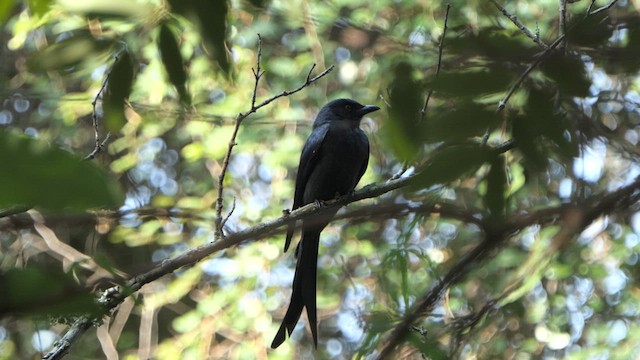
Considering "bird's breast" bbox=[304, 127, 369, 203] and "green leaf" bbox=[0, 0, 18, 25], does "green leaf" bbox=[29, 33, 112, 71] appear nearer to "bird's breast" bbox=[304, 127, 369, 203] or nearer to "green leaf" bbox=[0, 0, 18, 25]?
"green leaf" bbox=[0, 0, 18, 25]

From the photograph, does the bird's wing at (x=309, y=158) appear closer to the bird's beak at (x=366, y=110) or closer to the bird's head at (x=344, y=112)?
the bird's head at (x=344, y=112)

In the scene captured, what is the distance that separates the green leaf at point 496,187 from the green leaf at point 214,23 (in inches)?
16.3

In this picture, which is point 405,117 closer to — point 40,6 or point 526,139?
point 526,139

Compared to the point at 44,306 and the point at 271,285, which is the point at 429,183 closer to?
the point at 44,306

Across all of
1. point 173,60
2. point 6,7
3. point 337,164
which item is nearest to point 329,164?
point 337,164

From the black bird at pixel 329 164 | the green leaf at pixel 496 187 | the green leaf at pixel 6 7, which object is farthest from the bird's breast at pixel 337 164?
the green leaf at pixel 6 7

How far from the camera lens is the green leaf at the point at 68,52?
100 cm

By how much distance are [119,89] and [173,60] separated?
0.10 metres

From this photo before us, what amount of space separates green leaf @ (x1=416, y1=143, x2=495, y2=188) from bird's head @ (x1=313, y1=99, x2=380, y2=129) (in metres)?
3.81

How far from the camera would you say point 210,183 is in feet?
25.1

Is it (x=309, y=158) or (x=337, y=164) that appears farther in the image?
(x=309, y=158)

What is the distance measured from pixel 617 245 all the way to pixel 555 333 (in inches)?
33.9

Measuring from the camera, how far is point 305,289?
3.86m

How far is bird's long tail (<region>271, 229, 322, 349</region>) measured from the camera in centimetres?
347
